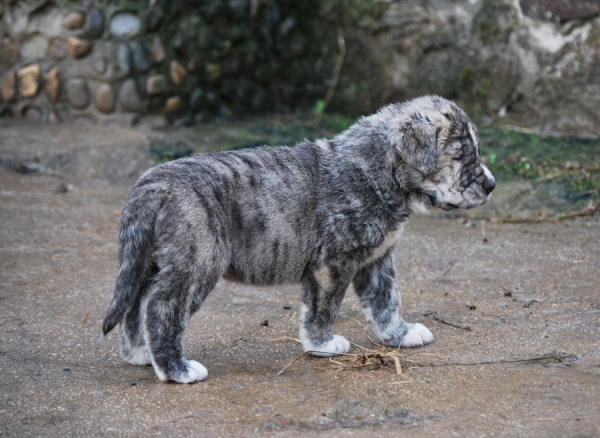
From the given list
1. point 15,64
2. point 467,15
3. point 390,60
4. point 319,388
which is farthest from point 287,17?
point 319,388

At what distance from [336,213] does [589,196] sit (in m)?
3.35

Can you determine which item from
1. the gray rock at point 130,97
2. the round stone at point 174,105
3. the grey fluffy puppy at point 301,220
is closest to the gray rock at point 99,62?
the gray rock at point 130,97

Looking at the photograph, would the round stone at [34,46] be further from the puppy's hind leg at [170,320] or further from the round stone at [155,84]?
the puppy's hind leg at [170,320]

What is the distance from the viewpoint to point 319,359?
14.2 feet

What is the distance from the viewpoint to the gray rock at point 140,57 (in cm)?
827

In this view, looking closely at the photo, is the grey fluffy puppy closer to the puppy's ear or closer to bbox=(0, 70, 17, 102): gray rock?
the puppy's ear

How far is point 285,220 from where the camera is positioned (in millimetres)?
4312

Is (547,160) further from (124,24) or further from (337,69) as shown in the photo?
(124,24)

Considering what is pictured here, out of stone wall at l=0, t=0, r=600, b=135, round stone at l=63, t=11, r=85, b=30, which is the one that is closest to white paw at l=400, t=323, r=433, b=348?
stone wall at l=0, t=0, r=600, b=135

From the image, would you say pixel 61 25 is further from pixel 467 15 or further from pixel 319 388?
pixel 319 388

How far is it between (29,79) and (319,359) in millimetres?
5652

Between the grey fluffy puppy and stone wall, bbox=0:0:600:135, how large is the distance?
12.9 feet

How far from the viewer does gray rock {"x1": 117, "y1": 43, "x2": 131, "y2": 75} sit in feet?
27.1

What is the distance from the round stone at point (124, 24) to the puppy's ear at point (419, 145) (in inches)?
190
